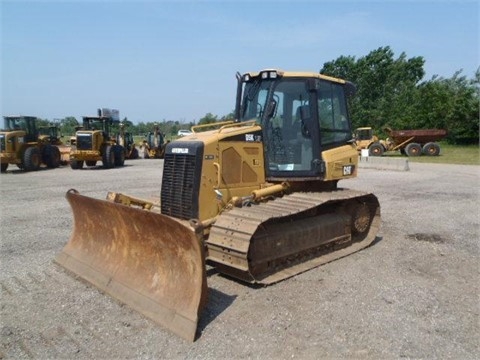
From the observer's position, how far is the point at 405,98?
44.2 m

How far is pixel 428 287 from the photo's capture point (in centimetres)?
526

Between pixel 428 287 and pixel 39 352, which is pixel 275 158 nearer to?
pixel 428 287

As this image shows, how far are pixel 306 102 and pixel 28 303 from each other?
4711mm

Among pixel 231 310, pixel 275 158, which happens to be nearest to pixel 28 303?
pixel 231 310

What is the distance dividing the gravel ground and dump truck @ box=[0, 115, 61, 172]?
1439 centimetres

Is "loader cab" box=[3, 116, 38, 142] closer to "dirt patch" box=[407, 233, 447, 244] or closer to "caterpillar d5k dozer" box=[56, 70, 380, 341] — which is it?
"caterpillar d5k dozer" box=[56, 70, 380, 341]

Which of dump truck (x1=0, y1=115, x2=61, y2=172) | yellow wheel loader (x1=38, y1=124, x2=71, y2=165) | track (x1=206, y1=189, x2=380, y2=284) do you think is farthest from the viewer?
yellow wheel loader (x1=38, y1=124, x2=71, y2=165)

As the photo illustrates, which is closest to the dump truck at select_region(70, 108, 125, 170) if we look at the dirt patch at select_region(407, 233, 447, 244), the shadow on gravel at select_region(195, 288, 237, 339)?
the dirt patch at select_region(407, 233, 447, 244)

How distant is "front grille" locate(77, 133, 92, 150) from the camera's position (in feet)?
70.2

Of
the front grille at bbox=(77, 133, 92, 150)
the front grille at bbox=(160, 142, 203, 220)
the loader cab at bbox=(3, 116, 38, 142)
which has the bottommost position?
the front grille at bbox=(160, 142, 203, 220)

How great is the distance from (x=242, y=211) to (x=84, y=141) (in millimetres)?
17866

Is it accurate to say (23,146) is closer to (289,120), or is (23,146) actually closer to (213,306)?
(289,120)

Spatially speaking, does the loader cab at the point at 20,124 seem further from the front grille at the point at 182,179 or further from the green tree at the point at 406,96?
the green tree at the point at 406,96

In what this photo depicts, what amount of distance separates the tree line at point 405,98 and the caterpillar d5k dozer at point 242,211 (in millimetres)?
22460
